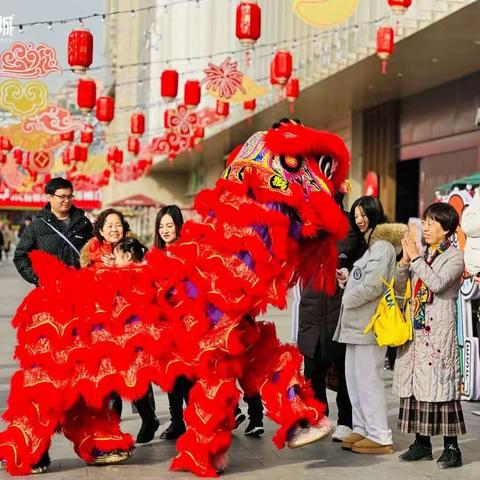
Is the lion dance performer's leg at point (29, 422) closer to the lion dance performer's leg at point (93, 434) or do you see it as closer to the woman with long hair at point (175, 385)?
the lion dance performer's leg at point (93, 434)

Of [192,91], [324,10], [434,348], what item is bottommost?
[434,348]

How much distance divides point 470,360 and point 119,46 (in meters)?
56.0

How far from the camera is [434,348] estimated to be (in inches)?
223

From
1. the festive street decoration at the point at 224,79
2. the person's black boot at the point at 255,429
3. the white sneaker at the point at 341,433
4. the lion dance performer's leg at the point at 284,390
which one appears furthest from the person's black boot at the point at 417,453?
the festive street decoration at the point at 224,79

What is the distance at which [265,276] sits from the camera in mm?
5266

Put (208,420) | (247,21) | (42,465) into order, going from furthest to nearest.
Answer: (247,21)
(42,465)
(208,420)

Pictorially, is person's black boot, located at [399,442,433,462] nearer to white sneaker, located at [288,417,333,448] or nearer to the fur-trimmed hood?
white sneaker, located at [288,417,333,448]

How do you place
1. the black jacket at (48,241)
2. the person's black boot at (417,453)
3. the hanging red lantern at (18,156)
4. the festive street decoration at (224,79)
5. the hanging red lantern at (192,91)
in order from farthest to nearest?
the hanging red lantern at (18,156) → the hanging red lantern at (192,91) → the festive street decoration at (224,79) → the black jacket at (48,241) → the person's black boot at (417,453)

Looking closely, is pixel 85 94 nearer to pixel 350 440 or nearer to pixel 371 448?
pixel 350 440

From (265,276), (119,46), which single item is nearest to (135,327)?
(265,276)

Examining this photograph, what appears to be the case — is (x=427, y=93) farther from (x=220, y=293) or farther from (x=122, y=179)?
(x=122, y=179)

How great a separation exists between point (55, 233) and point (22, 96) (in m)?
8.92

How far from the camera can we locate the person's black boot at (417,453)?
588cm

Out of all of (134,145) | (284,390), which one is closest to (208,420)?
(284,390)
